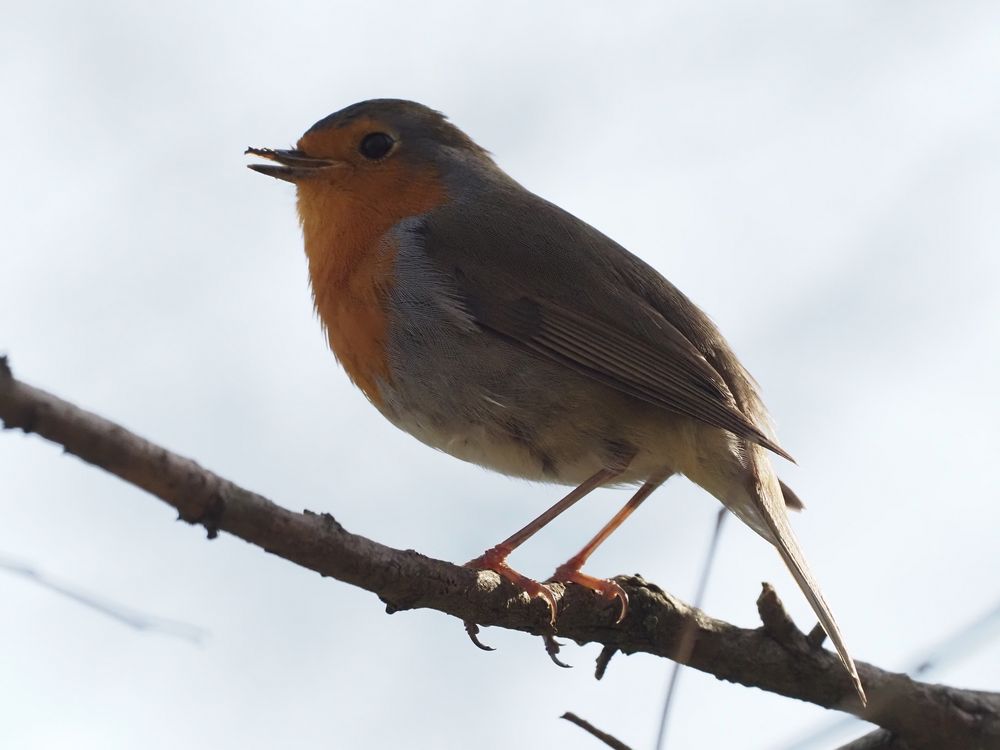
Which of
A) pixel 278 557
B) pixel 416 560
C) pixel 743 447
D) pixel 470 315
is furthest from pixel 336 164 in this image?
pixel 278 557

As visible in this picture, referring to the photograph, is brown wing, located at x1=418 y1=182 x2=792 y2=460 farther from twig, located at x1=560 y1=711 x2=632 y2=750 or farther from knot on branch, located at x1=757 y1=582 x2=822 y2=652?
twig, located at x1=560 y1=711 x2=632 y2=750

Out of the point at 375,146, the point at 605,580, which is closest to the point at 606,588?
the point at 605,580

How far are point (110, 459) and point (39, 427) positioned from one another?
0.51 ft

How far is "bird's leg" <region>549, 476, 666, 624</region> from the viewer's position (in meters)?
4.41

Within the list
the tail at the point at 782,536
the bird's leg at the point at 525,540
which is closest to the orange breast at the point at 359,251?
the bird's leg at the point at 525,540

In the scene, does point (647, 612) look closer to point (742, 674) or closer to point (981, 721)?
point (742, 674)

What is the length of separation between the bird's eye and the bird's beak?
123 millimetres

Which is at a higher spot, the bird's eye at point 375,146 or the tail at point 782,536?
the bird's eye at point 375,146

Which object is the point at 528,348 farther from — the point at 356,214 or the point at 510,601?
the point at 510,601

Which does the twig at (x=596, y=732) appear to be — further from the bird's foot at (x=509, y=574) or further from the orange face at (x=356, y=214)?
the orange face at (x=356, y=214)

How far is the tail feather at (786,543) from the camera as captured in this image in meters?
4.37

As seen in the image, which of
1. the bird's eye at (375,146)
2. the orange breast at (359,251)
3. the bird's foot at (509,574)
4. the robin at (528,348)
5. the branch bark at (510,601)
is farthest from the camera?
the bird's eye at (375,146)

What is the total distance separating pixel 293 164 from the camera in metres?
5.57

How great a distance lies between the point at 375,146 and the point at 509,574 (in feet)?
7.69
